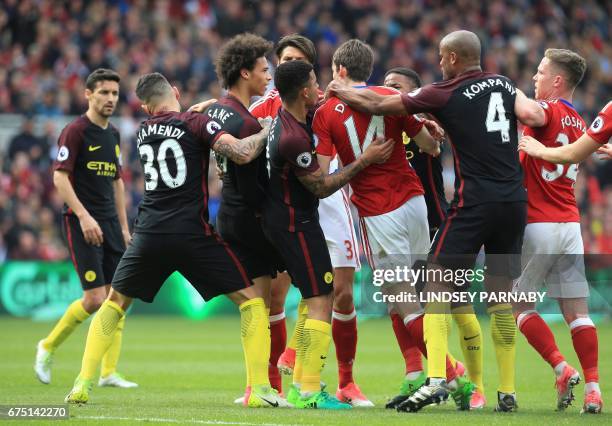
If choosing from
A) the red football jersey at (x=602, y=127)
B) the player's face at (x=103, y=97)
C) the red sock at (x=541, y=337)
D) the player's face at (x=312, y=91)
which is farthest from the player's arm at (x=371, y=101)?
the player's face at (x=103, y=97)

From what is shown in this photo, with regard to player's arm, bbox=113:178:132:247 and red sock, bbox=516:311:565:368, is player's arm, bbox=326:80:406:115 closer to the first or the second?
red sock, bbox=516:311:565:368


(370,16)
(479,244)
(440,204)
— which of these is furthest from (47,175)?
(479,244)

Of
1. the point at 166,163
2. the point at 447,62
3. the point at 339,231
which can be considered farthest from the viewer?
the point at 339,231

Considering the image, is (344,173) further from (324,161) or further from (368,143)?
(368,143)

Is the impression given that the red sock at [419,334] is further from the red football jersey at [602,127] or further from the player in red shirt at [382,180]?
the red football jersey at [602,127]

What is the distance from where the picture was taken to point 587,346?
27.6 feet

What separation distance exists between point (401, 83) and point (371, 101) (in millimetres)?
1764

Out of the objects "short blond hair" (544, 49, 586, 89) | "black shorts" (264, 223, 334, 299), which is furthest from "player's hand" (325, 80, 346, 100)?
"short blond hair" (544, 49, 586, 89)

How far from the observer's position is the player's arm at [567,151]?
25.4 feet

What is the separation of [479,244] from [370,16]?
2014cm

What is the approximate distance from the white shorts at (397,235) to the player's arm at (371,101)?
40.1 inches

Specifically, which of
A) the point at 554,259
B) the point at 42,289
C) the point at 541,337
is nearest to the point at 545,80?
the point at 554,259

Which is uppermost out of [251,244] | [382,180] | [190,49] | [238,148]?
[190,49]

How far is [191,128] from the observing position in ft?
26.8
